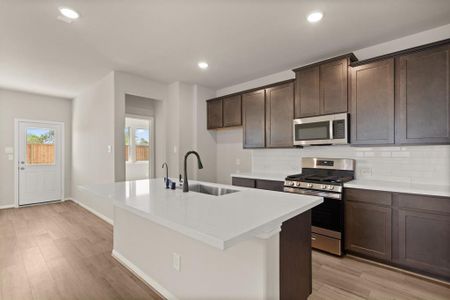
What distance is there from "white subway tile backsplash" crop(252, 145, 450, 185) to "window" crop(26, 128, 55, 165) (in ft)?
19.2

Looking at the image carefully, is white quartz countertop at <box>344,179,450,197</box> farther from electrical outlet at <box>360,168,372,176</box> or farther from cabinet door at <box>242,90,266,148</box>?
cabinet door at <box>242,90,266,148</box>

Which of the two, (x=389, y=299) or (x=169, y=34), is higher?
(x=169, y=34)

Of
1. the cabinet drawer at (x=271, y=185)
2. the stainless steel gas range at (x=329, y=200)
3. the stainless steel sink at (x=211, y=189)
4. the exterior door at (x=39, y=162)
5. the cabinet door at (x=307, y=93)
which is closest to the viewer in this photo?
the stainless steel sink at (x=211, y=189)

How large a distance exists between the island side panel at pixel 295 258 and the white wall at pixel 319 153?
1711mm

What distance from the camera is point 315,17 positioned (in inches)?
87.9

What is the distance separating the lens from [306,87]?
3146mm

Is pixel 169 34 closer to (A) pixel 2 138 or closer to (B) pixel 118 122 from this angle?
(B) pixel 118 122

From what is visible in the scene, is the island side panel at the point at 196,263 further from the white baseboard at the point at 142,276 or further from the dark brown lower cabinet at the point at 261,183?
the dark brown lower cabinet at the point at 261,183

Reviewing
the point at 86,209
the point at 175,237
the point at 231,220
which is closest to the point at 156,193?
the point at 175,237

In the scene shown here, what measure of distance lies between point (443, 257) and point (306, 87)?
7.72 feet

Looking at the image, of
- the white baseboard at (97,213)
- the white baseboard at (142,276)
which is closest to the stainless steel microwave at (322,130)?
the white baseboard at (142,276)

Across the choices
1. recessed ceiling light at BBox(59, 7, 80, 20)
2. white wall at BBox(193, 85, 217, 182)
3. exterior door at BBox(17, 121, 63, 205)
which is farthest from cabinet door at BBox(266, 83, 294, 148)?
exterior door at BBox(17, 121, 63, 205)

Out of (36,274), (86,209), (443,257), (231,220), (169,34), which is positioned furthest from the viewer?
(86,209)

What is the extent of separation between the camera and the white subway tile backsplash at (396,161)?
8.03ft
